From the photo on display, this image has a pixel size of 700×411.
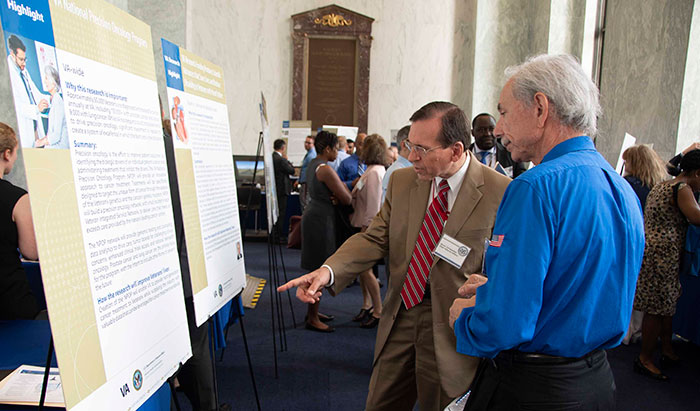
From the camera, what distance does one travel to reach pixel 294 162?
9.86m

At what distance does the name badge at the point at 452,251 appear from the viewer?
166 centimetres

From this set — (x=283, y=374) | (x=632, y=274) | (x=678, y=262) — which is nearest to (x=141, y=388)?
(x=632, y=274)

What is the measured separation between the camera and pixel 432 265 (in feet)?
5.60

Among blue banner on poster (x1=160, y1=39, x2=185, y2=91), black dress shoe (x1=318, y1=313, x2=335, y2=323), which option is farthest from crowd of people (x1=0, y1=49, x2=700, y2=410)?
black dress shoe (x1=318, y1=313, x2=335, y2=323)

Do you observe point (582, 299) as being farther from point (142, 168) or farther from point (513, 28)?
point (513, 28)

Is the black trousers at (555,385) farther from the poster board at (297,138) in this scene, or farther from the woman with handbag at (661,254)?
the poster board at (297,138)

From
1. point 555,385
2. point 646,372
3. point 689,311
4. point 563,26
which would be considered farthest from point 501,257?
point 563,26

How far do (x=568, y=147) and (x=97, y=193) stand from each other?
1.11 meters

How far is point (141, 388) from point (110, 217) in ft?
1.50

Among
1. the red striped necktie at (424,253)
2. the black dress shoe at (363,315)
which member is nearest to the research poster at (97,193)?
the red striped necktie at (424,253)

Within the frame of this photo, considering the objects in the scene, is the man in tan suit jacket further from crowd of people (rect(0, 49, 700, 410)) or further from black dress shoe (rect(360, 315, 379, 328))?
black dress shoe (rect(360, 315, 379, 328))

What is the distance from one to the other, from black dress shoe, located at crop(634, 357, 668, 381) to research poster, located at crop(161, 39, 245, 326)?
297 centimetres

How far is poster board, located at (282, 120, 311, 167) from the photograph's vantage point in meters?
9.90

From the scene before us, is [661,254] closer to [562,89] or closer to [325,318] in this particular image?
[325,318]
